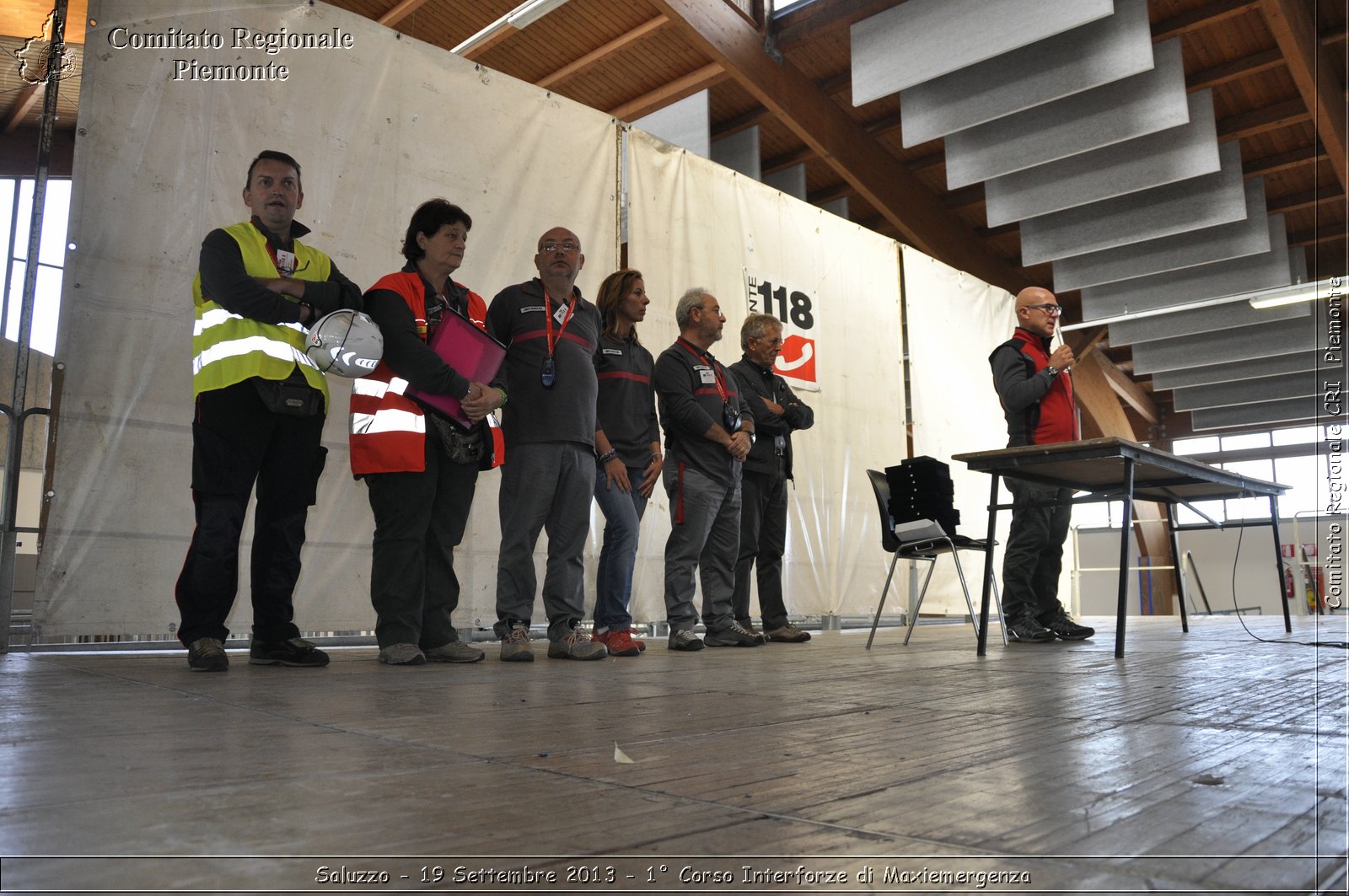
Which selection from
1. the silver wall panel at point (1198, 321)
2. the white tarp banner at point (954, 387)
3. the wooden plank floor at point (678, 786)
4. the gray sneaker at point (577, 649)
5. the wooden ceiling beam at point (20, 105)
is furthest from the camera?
the silver wall panel at point (1198, 321)

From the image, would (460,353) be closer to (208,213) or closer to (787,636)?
(208,213)

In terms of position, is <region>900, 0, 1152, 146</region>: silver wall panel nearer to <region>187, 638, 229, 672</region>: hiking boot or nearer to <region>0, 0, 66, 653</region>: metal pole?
<region>0, 0, 66, 653</region>: metal pole

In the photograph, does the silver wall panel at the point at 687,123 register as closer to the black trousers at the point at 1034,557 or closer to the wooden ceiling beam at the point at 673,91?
the wooden ceiling beam at the point at 673,91

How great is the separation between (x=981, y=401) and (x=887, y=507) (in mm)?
3917

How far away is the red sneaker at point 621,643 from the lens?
10.3 ft

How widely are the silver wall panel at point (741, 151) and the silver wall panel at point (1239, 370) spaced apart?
287 inches

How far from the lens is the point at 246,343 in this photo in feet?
7.95

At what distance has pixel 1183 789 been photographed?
957 mm

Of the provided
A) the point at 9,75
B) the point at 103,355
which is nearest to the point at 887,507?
the point at 103,355

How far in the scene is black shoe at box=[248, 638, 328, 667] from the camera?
256cm

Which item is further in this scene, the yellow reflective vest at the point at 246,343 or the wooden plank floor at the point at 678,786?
the yellow reflective vest at the point at 246,343

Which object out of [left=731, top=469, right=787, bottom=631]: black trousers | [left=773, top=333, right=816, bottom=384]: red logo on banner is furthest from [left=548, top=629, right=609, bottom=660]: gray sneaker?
[left=773, top=333, right=816, bottom=384]: red logo on banner

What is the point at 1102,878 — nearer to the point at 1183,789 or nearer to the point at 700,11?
the point at 1183,789

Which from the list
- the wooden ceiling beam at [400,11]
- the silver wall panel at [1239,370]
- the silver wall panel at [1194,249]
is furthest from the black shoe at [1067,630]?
the silver wall panel at [1239,370]
